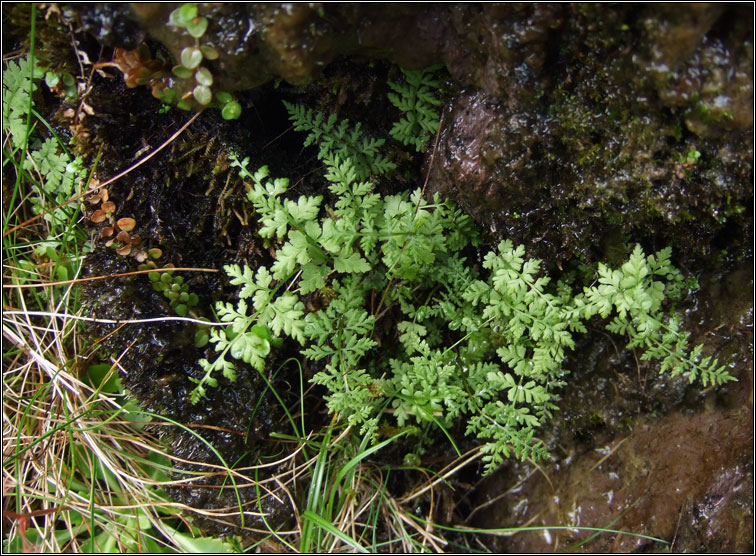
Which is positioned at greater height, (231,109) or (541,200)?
(231,109)

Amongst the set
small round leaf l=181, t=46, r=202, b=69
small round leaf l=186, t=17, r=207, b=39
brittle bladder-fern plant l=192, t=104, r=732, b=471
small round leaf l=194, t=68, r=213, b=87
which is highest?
small round leaf l=186, t=17, r=207, b=39

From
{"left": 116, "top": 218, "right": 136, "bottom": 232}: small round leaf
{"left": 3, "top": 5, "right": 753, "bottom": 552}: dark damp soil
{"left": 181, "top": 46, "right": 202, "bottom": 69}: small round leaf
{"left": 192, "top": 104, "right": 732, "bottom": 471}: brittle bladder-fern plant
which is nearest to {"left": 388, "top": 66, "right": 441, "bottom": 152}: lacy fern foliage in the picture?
{"left": 3, "top": 5, "right": 753, "bottom": 552}: dark damp soil

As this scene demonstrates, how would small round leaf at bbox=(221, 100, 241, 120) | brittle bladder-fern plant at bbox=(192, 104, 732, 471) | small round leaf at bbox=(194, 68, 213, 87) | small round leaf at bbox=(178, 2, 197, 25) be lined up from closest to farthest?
small round leaf at bbox=(178, 2, 197, 25)
small round leaf at bbox=(194, 68, 213, 87)
small round leaf at bbox=(221, 100, 241, 120)
brittle bladder-fern plant at bbox=(192, 104, 732, 471)

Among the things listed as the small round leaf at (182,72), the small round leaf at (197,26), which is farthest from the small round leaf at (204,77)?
the small round leaf at (197,26)

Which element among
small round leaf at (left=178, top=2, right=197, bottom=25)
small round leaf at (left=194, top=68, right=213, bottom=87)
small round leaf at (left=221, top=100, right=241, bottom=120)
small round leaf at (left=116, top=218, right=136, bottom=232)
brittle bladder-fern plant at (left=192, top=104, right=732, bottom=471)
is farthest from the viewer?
small round leaf at (left=116, top=218, right=136, bottom=232)

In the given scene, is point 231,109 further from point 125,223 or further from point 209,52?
point 125,223

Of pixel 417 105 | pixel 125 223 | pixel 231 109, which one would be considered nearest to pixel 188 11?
pixel 231 109

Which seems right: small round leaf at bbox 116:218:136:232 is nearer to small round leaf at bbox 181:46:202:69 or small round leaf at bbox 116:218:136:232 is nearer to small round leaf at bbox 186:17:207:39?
small round leaf at bbox 181:46:202:69

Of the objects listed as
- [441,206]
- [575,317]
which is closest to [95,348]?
[441,206]

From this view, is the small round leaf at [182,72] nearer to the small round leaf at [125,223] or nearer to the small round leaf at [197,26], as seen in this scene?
the small round leaf at [197,26]
